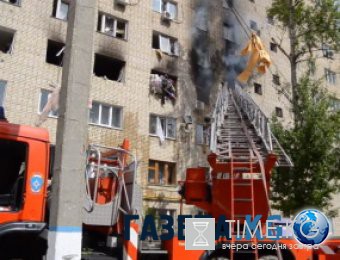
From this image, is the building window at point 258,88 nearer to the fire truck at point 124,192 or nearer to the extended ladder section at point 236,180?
the fire truck at point 124,192

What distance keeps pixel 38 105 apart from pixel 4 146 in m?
11.2

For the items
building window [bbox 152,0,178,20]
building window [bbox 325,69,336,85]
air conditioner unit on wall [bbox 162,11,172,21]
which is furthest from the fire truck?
building window [bbox 325,69,336,85]

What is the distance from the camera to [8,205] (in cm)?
482

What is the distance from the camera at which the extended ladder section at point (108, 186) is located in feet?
19.9

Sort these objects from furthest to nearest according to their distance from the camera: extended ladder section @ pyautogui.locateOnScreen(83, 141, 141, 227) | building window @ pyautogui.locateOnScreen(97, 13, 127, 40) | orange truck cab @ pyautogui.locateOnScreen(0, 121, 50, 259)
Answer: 1. building window @ pyautogui.locateOnScreen(97, 13, 127, 40)
2. extended ladder section @ pyautogui.locateOnScreen(83, 141, 141, 227)
3. orange truck cab @ pyautogui.locateOnScreen(0, 121, 50, 259)

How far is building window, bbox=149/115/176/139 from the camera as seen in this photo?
1933cm

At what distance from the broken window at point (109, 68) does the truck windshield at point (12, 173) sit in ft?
46.1

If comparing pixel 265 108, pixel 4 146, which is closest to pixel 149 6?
pixel 265 108

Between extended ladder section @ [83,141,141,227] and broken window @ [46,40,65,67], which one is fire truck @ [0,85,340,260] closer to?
extended ladder section @ [83,141,141,227]

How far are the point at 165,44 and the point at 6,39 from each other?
8050mm

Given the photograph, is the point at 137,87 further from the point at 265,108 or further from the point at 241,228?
the point at 241,228

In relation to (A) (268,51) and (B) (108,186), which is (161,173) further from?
(A) (268,51)

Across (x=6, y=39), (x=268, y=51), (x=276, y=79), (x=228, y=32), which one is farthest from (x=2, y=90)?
(x=276, y=79)

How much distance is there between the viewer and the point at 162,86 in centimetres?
1989
